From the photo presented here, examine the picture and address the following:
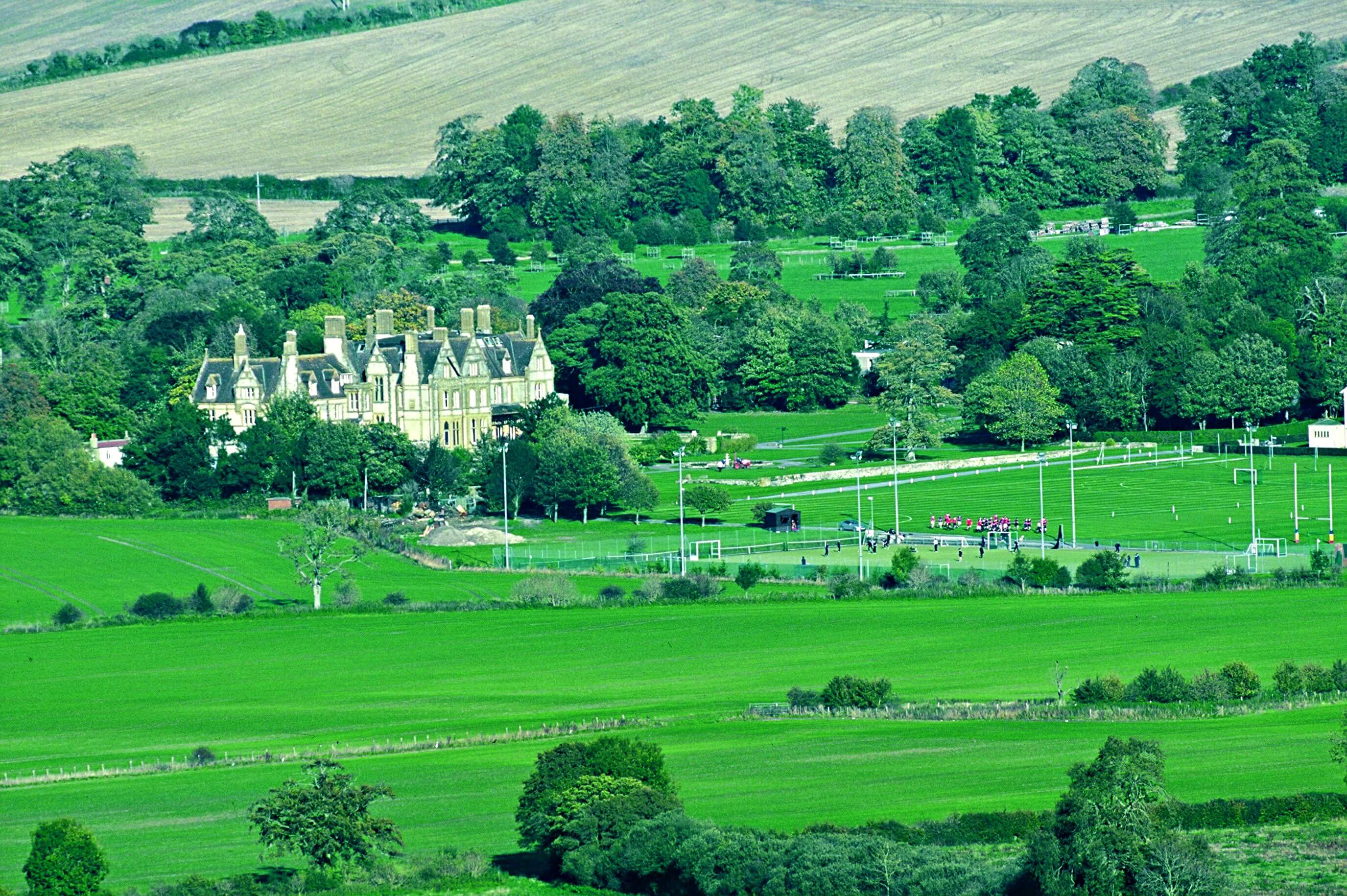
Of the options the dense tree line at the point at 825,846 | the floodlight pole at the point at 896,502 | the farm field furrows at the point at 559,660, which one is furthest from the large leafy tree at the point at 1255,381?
the dense tree line at the point at 825,846

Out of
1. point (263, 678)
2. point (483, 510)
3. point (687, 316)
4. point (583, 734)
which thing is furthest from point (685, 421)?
point (583, 734)

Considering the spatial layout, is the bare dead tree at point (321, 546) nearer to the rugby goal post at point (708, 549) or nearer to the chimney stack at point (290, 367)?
the rugby goal post at point (708, 549)

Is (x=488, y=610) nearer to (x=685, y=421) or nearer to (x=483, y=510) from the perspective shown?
(x=483, y=510)

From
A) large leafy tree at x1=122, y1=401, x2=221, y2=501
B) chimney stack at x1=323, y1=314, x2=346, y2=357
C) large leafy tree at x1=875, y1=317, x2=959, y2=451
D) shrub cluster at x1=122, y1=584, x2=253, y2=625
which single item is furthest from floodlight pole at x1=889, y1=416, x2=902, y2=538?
large leafy tree at x1=122, y1=401, x2=221, y2=501

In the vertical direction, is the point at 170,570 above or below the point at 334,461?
below

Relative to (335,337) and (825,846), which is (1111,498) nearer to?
(335,337)

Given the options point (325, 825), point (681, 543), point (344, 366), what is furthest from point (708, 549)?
point (325, 825)

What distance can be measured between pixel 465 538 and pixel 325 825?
55.4 meters

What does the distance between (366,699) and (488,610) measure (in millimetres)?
16402

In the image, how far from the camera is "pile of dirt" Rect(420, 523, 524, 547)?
10431cm

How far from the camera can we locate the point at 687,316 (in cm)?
15288

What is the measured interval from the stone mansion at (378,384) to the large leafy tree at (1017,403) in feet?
82.6

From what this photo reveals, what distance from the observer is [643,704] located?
67.6 metres

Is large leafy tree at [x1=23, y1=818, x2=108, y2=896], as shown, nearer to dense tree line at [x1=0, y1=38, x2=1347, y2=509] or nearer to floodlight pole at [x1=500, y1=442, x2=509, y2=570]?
floodlight pole at [x1=500, y1=442, x2=509, y2=570]
